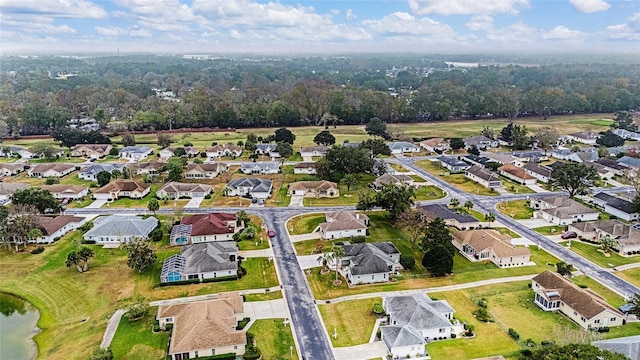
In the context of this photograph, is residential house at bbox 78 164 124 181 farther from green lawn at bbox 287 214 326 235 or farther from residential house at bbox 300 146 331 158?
green lawn at bbox 287 214 326 235

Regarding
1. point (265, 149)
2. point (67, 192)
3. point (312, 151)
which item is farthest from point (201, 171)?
point (312, 151)

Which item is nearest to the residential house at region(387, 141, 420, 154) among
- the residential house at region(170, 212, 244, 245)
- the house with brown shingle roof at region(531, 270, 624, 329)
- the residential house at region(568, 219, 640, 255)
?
the residential house at region(568, 219, 640, 255)

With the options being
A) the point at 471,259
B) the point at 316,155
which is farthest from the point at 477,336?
the point at 316,155

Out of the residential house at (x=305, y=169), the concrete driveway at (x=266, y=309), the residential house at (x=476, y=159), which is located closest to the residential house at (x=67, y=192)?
the residential house at (x=305, y=169)

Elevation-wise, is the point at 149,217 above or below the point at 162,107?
below

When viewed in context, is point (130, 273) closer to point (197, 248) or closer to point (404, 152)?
point (197, 248)
